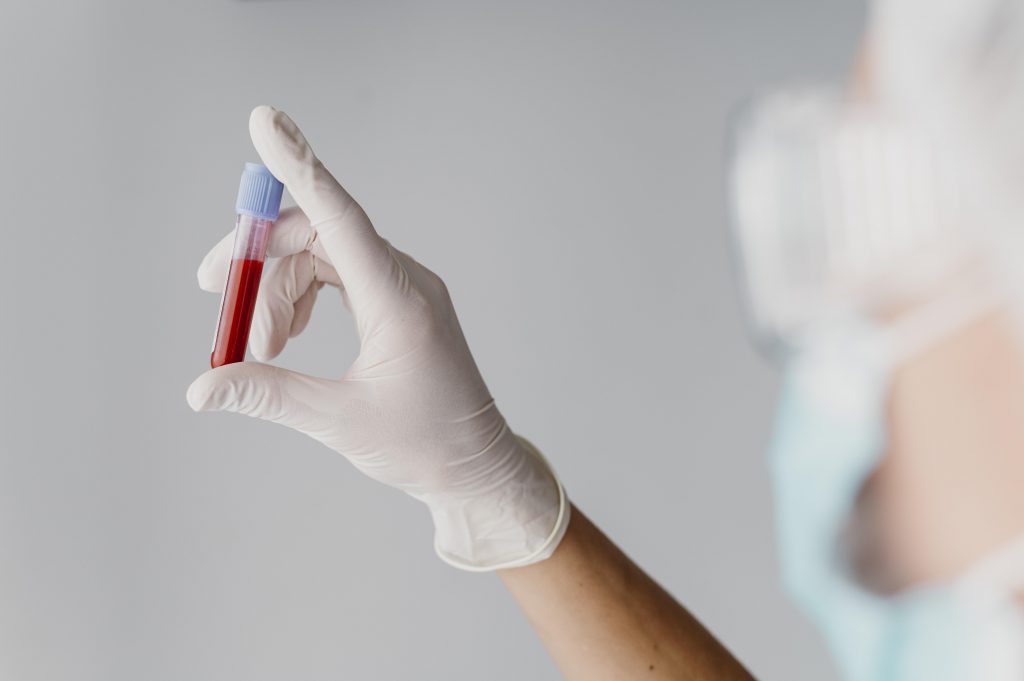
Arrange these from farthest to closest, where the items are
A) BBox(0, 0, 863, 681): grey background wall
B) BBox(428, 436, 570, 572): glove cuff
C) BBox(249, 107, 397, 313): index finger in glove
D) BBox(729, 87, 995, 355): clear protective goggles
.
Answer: BBox(0, 0, 863, 681): grey background wall → BBox(428, 436, 570, 572): glove cuff → BBox(249, 107, 397, 313): index finger in glove → BBox(729, 87, 995, 355): clear protective goggles

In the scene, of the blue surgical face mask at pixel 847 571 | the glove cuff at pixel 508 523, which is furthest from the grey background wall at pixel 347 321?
the blue surgical face mask at pixel 847 571

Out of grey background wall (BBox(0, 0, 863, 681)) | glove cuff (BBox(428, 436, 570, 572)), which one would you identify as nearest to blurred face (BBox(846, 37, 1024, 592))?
glove cuff (BBox(428, 436, 570, 572))

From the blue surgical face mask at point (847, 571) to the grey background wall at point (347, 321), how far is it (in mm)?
597

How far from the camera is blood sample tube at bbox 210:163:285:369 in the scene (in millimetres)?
819

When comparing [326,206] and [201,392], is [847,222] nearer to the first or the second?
[326,206]

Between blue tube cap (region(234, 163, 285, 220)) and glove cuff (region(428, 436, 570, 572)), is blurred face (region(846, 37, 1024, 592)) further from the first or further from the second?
blue tube cap (region(234, 163, 285, 220))

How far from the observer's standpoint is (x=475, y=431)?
0.93 m

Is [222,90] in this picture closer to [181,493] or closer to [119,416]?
[119,416]

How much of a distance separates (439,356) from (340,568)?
2.22 feet

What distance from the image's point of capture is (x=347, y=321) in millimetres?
1471

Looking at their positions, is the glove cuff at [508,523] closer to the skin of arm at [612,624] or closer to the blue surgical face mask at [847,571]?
the skin of arm at [612,624]

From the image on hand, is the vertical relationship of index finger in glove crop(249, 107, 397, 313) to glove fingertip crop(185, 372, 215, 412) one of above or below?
above

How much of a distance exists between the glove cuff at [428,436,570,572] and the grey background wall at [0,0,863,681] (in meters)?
0.48

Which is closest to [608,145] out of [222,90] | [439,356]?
[222,90]
